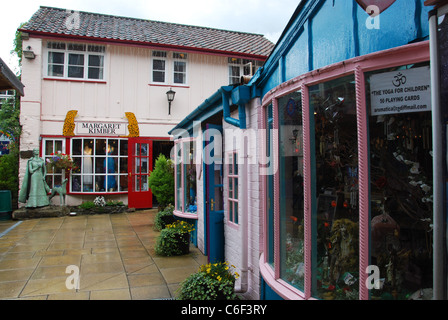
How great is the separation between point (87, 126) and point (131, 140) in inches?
61.1

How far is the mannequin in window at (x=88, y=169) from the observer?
1147 cm

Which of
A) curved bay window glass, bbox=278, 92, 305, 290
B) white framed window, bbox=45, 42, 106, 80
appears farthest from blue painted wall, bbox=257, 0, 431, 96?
white framed window, bbox=45, 42, 106, 80

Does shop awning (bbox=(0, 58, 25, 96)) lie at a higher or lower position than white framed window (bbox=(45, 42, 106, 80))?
lower

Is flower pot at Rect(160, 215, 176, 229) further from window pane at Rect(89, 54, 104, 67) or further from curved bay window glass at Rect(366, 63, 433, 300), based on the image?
window pane at Rect(89, 54, 104, 67)

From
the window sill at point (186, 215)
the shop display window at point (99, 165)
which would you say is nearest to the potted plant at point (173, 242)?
the window sill at point (186, 215)

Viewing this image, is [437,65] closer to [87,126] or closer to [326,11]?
[326,11]

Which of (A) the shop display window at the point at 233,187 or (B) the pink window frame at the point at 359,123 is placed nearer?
(B) the pink window frame at the point at 359,123

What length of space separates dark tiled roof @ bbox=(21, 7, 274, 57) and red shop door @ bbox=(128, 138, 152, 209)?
3739mm

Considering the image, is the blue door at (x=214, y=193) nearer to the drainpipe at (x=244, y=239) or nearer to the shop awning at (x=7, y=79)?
the drainpipe at (x=244, y=239)

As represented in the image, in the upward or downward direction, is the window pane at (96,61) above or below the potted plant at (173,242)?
above

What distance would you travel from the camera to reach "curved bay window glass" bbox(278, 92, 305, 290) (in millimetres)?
2697

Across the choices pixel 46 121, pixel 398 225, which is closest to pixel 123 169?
pixel 46 121

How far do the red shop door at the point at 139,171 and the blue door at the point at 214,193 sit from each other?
6.57 m

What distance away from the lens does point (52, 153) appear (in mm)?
11188
